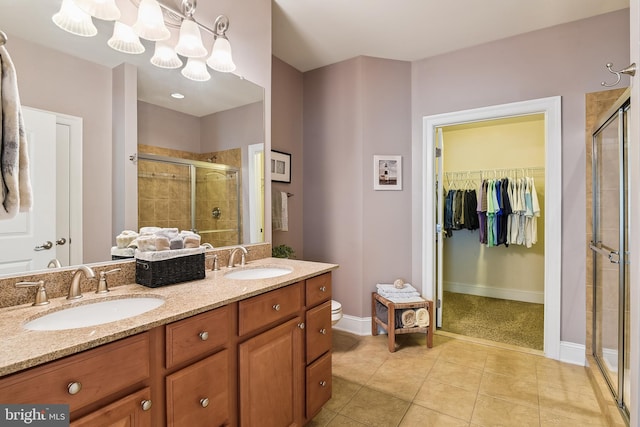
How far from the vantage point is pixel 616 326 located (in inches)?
75.0

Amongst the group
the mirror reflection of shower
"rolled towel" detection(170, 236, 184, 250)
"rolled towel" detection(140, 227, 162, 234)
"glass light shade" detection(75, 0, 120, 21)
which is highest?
"glass light shade" detection(75, 0, 120, 21)

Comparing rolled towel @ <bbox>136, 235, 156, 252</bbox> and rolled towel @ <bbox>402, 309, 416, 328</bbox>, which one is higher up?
rolled towel @ <bbox>136, 235, 156, 252</bbox>

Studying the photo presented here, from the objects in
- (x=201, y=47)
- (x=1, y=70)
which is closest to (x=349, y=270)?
(x=201, y=47)

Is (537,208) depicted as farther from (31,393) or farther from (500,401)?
(31,393)

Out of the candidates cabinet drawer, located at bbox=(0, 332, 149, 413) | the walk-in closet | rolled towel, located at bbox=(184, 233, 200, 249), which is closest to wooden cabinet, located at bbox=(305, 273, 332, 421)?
rolled towel, located at bbox=(184, 233, 200, 249)

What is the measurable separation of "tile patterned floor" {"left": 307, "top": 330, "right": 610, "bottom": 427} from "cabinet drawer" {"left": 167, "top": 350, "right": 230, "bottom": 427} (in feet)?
2.71

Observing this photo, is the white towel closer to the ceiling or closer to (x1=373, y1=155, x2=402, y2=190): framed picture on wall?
(x1=373, y1=155, x2=402, y2=190): framed picture on wall

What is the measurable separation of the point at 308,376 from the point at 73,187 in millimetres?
1397

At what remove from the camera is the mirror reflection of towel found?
2.83 metres

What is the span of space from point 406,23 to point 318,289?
217 centimetres

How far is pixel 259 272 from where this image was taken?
6.11ft

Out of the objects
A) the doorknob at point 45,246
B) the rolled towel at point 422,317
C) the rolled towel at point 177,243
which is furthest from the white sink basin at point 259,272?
the rolled towel at point 422,317

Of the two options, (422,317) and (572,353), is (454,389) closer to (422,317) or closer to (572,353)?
(422,317)

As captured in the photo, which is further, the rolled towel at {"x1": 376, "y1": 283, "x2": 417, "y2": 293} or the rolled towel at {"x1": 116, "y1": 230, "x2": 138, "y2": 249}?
the rolled towel at {"x1": 376, "y1": 283, "x2": 417, "y2": 293}
